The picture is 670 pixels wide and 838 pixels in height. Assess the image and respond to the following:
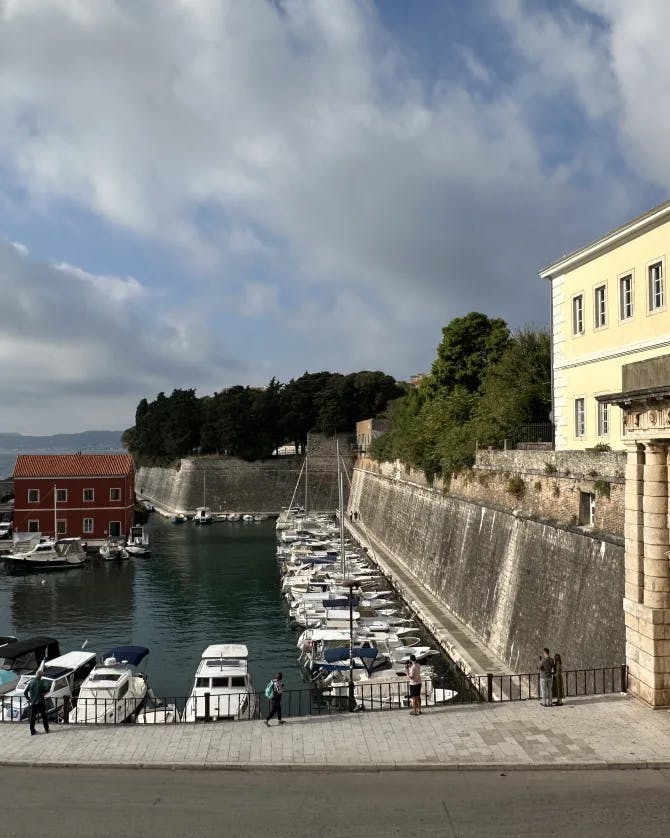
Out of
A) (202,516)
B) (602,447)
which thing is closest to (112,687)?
(602,447)

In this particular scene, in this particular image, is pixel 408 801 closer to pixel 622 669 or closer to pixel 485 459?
pixel 622 669

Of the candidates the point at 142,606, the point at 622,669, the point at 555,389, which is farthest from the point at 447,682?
the point at 142,606

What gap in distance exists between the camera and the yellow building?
730 inches

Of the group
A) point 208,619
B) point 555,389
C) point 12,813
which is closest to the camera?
point 12,813

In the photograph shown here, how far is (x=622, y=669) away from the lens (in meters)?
13.8

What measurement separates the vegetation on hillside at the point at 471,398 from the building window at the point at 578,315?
7.60 m

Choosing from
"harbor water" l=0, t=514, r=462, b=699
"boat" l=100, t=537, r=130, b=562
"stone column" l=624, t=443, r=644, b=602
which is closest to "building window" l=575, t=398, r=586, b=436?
"harbor water" l=0, t=514, r=462, b=699

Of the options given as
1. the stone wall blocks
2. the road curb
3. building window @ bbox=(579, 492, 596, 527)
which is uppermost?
building window @ bbox=(579, 492, 596, 527)

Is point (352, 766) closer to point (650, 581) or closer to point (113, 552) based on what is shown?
point (650, 581)

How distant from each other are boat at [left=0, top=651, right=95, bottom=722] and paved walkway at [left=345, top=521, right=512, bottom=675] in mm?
11140

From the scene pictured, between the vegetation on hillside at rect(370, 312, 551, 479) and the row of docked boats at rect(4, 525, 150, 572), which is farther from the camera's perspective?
the row of docked boats at rect(4, 525, 150, 572)

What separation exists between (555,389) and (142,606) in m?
22.2

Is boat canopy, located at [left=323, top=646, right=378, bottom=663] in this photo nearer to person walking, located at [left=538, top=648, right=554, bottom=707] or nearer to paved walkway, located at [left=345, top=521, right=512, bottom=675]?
paved walkway, located at [left=345, top=521, right=512, bottom=675]

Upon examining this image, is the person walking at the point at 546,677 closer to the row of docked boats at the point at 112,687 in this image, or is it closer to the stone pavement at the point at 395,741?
the stone pavement at the point at 395,741
